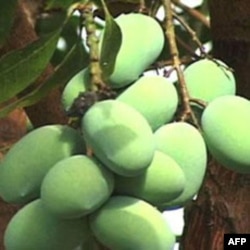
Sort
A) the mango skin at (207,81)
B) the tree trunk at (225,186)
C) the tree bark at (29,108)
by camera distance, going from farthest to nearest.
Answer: the tree bark at (29,108), the tree trunk at (225,186), the mango skin at (207,81)

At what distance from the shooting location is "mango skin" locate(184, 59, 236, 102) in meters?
0.74

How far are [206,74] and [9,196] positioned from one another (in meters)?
0.18

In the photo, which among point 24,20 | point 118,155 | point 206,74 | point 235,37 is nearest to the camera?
point 118,155

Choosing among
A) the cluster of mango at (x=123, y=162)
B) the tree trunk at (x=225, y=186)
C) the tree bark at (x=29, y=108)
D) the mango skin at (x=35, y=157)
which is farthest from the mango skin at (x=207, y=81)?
the tree bark at (x=29, y=108)

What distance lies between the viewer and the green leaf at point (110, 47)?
0.69 m

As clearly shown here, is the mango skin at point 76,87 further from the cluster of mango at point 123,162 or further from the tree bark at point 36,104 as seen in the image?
the tree bark at point 36,104

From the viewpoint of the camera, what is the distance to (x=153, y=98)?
683mm

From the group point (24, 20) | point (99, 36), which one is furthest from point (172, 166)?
point (24, 20)

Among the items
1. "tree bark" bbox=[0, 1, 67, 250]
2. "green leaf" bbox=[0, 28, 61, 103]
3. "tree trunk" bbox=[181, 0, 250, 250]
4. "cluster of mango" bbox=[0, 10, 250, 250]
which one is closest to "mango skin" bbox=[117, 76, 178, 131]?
"cluster of mango" bbox=[0, 10, 250, 250]

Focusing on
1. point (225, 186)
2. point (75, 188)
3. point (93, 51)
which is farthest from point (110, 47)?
point (225, 186)

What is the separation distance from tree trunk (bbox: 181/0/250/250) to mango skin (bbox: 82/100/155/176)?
1.21 ft

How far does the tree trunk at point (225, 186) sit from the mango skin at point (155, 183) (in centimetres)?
34

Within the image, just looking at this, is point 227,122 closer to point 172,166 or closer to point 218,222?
point 172,166

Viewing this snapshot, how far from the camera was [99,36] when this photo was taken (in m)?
0.74
